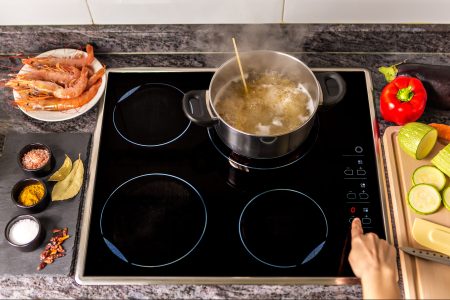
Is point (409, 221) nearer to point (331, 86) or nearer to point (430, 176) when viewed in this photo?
point (430, 176)

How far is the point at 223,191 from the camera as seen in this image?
1152 mm

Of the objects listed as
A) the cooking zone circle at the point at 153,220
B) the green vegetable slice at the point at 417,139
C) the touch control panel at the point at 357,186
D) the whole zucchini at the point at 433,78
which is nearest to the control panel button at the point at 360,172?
the touch control panel at the point at 357,186

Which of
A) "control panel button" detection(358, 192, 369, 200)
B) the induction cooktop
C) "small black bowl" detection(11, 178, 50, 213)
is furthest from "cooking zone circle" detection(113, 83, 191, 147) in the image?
"control panel button" detection(358, 192, 369, 200)

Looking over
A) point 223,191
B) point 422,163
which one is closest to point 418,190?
point 422,163

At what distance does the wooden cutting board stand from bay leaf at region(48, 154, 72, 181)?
771 mm

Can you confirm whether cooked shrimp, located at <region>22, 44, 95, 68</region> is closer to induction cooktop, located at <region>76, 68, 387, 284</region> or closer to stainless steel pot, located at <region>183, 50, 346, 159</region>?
induction cooktop, located at <region>76, 68, 387, 284</region>

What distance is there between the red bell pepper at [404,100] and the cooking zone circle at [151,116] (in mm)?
509

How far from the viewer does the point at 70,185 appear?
1.16 meters

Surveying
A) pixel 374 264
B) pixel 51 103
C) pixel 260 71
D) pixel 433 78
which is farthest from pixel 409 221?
pixel 51 103

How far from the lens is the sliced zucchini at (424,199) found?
1076mm

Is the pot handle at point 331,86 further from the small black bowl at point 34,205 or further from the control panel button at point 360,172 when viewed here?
the small black bowl at point 34,205

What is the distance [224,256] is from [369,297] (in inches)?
12.3

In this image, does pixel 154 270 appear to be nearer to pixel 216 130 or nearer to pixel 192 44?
pixel 216 130

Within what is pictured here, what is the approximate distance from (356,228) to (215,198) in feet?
1.07
